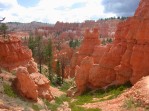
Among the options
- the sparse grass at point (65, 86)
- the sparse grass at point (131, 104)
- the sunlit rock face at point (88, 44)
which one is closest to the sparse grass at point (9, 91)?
the sparse grass at point (131, 104)

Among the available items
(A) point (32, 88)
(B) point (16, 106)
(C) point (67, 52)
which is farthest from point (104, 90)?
(C) point (67, 52)

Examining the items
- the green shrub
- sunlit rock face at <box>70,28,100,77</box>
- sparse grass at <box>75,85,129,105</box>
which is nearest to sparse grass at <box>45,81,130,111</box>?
sparse grass at <box>75,85,129,105</box>

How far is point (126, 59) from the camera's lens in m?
38.6

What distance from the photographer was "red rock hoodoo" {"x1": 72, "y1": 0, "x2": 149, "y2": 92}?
3591 centimetres

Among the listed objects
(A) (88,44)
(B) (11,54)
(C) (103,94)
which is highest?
(B) (11,54)

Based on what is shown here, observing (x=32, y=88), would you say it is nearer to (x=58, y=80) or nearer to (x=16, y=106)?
(x=16, y=106)

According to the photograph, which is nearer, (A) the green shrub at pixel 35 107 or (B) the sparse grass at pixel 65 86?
(A) the green shrub at pixel 35 107

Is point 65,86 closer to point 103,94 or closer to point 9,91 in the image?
point 103,94

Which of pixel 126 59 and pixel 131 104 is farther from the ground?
pixel 126 59

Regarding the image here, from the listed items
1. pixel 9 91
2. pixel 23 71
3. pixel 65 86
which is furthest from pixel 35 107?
pixel 65 86

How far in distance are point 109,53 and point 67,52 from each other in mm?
52827

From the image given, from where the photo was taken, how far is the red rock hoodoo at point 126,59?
35.9m

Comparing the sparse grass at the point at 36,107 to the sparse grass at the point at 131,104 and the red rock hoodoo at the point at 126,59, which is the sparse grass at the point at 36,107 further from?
the red rock hoodoo at the point at 126,59

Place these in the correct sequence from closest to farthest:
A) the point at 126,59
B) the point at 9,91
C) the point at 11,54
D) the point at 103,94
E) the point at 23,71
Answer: the point at 9,91
the point at 23,71
the point at 103,94
the point at 11,54
the point at 126,59
